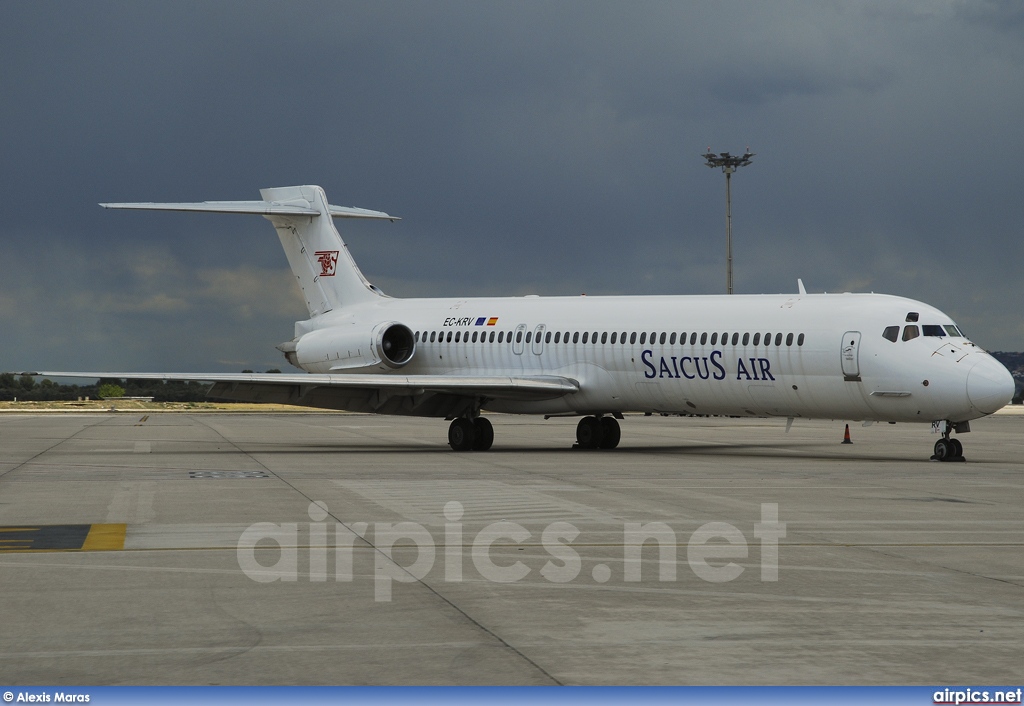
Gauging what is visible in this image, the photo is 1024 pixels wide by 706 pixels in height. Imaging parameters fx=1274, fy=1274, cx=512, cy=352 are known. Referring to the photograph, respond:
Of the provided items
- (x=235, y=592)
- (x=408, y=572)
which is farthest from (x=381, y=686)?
(x=408, y=572)

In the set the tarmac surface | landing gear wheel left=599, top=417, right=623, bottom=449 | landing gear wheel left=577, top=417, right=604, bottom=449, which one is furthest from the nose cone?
landing gear wheel left=577, top=417, right=604, bottom=449

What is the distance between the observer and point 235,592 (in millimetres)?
8680

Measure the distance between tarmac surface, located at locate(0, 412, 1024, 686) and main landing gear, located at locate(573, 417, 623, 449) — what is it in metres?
9.01

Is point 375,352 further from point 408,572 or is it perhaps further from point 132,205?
point 408,572

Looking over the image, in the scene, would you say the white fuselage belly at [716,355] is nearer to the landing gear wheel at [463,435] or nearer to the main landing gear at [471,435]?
the main landing gear at [471,435]

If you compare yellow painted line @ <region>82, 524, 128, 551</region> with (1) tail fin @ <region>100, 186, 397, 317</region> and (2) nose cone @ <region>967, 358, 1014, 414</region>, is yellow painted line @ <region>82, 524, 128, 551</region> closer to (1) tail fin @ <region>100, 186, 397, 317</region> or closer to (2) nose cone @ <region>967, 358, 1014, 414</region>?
(2) nose cone @ <region>967, 358, 1014, 414</region>

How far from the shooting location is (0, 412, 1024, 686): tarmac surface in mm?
6551

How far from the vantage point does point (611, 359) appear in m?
26.8

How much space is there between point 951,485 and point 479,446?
1210 cm

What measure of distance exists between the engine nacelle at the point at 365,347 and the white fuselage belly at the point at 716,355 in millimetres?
179

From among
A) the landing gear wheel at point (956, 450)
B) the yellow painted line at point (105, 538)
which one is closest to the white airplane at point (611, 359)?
the landing gear wheel at point (956, 450)

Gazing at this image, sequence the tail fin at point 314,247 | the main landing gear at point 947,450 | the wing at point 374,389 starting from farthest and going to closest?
the tail fin at point 314,247, the wing at point 374,389, the main landing gear at point 947,450

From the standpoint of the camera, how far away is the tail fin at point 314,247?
34562mm

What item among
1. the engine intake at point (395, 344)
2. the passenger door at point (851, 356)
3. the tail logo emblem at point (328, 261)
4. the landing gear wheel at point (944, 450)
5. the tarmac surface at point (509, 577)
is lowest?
the tarmac surface at point (509, 577)
